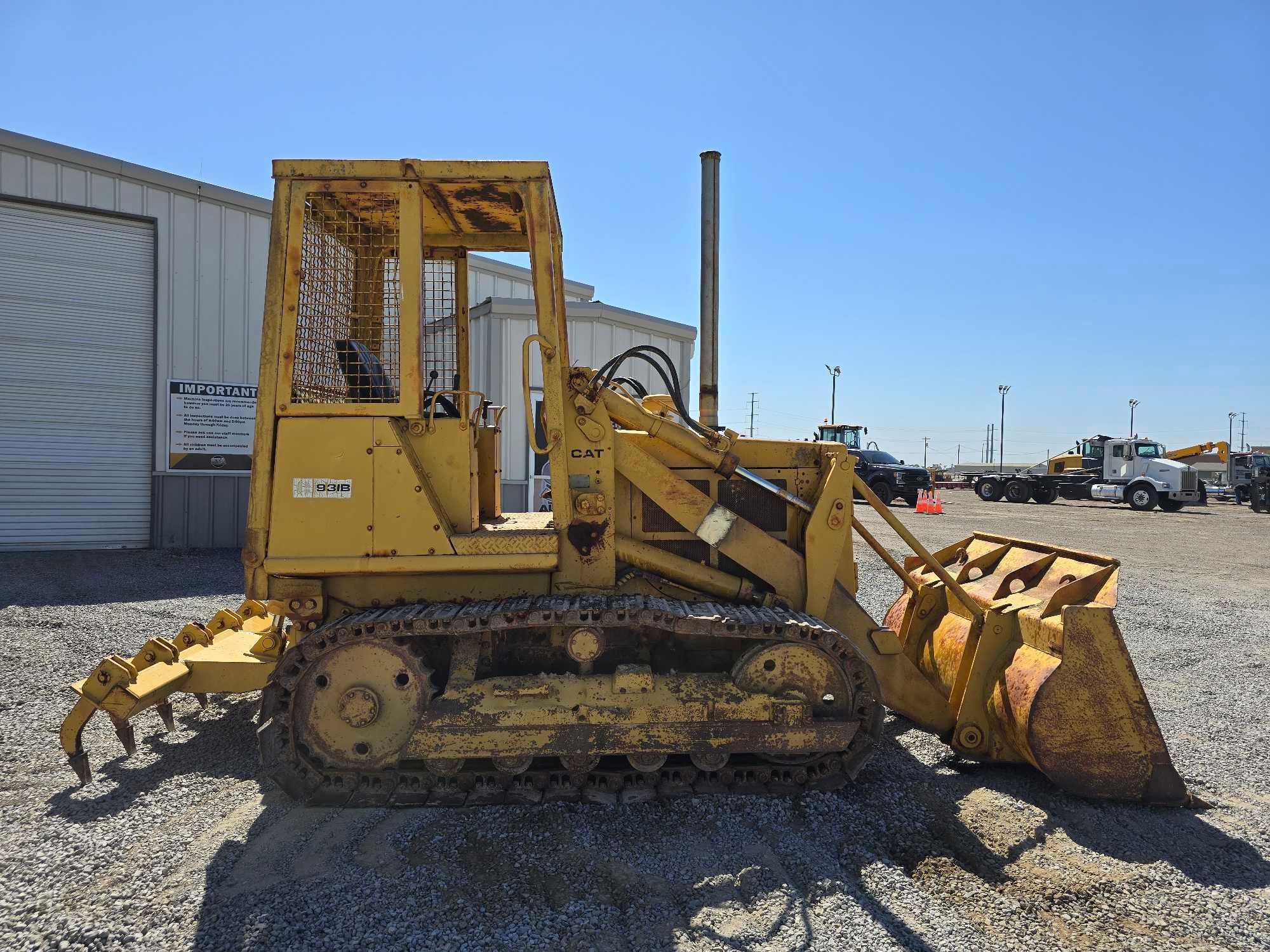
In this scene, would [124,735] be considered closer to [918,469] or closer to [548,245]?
[548,245]

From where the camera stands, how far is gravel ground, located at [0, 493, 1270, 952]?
117 inches

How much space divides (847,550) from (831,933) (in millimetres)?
2336

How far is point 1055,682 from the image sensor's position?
13.1 ft

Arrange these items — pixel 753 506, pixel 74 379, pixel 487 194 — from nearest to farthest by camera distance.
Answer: pixel 487 194, pixel 753 506, pixel 74 379

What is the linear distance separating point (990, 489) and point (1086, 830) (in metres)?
33.0

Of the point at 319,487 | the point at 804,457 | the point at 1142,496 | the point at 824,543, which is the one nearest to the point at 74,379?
the point at 319,487

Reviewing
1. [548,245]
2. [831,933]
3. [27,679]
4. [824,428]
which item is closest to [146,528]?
[27,679]

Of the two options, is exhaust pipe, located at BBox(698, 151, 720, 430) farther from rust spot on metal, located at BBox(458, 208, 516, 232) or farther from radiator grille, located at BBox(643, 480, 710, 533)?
rust spot on metal, located at BBox(458, 208, 516, 232)

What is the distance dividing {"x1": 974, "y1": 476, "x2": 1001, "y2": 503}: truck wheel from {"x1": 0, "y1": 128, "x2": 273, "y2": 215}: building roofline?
30.7 metres

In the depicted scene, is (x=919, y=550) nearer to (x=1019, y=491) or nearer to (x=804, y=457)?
(x=804, y=457)

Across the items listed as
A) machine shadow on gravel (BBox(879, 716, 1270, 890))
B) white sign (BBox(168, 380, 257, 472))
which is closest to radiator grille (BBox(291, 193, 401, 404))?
machine shadow on gravel (BBox(879, 716, 1270, 890))

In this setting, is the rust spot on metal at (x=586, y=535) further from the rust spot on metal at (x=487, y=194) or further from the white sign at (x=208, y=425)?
the white sign at (x=208, y=425)

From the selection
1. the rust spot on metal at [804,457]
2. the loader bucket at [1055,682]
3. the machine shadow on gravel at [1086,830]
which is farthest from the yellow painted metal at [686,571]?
the loader bucket at [1055,682]

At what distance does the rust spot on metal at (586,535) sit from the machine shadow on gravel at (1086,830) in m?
2.05
